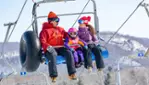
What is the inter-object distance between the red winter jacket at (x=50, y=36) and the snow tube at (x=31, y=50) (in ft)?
0.37

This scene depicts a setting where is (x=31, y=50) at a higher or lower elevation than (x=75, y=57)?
higher

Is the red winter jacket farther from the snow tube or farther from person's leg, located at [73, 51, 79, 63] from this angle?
person's leg, located at [73, 51, 79, 63]

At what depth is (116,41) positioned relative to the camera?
120000 millimetres

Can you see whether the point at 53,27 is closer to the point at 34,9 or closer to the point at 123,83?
the point at 34,9

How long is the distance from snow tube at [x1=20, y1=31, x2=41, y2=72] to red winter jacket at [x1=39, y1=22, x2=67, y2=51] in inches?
4.4

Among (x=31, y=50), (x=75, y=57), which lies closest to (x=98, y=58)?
(x=75, y=57)

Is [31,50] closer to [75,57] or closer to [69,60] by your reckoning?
[69,60]

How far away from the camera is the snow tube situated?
7.80 metres

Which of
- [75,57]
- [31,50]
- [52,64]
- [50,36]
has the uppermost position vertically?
[50,36]

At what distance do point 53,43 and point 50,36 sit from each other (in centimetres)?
13

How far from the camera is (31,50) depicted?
7793mm

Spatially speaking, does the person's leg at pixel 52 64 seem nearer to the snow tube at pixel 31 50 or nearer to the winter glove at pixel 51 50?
the winter glove at pixel 51 50

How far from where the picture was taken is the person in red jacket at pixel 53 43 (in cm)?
765

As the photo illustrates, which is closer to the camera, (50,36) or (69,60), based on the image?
(69,60)
